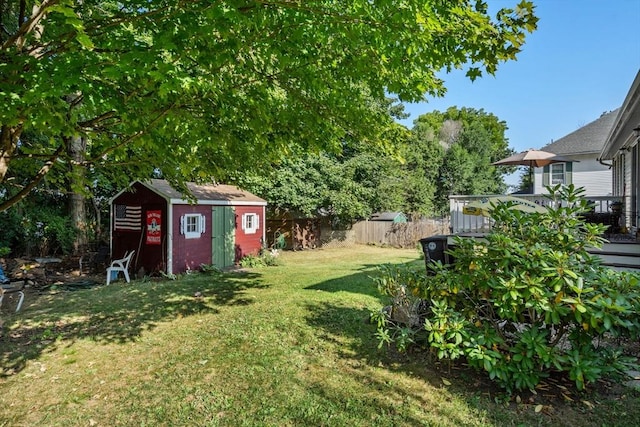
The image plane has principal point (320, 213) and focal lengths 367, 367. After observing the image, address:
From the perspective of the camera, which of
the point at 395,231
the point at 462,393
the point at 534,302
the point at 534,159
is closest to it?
the point at 534,302

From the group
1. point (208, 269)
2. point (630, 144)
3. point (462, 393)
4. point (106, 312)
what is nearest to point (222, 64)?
point (462, 393)

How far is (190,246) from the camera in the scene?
11242 mm

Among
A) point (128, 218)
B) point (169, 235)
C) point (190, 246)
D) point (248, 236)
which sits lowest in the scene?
point (190, 246)

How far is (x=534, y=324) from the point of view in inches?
134

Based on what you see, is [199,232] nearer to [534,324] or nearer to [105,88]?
[105,88]

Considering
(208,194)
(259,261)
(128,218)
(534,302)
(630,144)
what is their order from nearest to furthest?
(534,302)
(630,144)
(128,218)
(208,194)
(259,261)

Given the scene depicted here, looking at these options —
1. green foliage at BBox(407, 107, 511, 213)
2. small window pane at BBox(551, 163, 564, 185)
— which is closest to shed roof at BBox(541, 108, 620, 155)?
small window pane at BBox(551, 163, 564, 185)

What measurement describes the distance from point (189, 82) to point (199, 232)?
30.3 ft

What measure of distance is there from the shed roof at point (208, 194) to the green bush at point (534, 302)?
25.0 feet

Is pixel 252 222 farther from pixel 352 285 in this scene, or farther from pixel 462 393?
pixel 462 393

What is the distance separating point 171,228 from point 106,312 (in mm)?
4130

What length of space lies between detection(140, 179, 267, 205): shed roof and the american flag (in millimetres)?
958

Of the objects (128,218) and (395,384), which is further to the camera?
(128,218)

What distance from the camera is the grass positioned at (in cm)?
310
